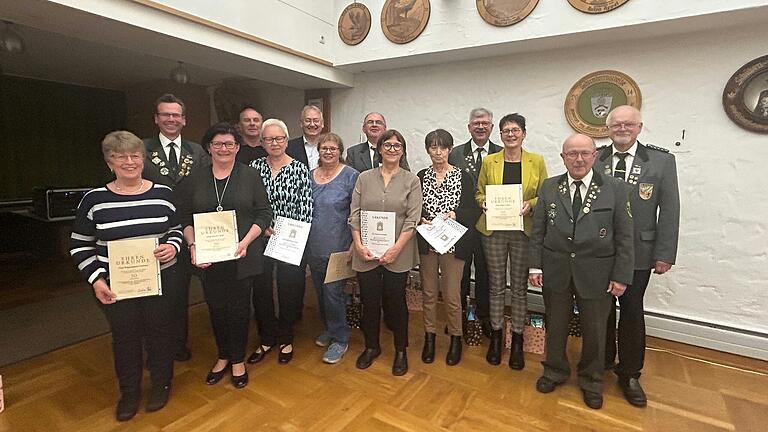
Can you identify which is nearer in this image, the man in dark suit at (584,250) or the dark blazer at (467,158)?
the man in dark suit at (584,250)

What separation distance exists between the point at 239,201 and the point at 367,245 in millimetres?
765

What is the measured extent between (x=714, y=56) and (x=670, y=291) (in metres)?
1.78

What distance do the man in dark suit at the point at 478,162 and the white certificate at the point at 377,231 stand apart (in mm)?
609

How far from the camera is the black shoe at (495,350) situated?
2.60m

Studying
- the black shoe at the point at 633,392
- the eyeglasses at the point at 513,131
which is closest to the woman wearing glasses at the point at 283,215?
the eyeglasses at the point at 513,131

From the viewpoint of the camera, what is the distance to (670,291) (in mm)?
3088

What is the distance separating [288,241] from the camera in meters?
2.34

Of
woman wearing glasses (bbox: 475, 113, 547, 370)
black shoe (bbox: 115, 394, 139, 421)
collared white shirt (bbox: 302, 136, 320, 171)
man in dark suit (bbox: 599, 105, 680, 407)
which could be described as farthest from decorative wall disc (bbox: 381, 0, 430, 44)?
black shoe (bbox: 115, 394, 139, 421)

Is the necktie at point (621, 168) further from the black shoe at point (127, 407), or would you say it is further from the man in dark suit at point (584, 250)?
the black shoe at point (127, 407)

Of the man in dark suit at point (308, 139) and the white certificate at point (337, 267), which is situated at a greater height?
the man in dark suit at point (308, 139)

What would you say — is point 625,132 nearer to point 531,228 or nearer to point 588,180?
point 588,180

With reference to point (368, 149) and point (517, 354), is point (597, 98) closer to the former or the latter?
point (368, 149)

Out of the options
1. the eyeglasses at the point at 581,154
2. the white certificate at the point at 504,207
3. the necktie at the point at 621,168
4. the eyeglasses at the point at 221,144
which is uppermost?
the eyeglasses at the point at 221,144

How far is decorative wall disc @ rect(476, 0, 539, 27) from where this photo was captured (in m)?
3.01
